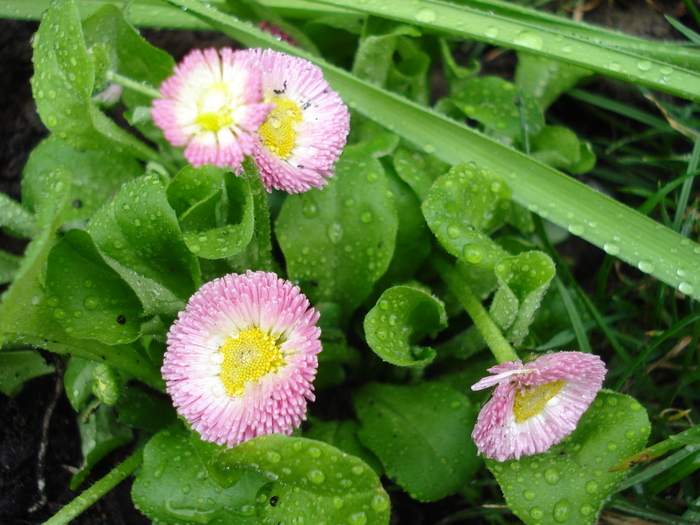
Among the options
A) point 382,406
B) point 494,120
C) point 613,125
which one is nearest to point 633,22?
point 613,125

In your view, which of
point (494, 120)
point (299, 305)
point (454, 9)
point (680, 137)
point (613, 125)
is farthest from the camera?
point (613, 125)

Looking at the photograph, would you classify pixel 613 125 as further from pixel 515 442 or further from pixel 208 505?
pixel 208 505

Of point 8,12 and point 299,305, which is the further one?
point 8,12

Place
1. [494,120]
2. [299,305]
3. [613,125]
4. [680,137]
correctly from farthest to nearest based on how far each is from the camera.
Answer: [613,125] < [680,137] < [494,120] < [299,305]

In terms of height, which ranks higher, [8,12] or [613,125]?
[8,12]

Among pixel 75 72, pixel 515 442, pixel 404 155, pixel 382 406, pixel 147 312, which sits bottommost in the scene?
pixel 382 406

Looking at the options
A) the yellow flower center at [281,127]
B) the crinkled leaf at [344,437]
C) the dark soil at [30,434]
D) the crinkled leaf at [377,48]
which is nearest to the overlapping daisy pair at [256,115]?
the yellow flower center at [281,127]

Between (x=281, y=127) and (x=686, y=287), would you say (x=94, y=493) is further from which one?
(x=686, y=287)
